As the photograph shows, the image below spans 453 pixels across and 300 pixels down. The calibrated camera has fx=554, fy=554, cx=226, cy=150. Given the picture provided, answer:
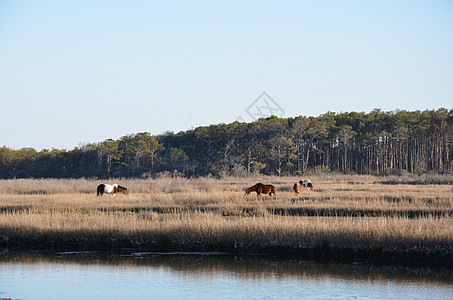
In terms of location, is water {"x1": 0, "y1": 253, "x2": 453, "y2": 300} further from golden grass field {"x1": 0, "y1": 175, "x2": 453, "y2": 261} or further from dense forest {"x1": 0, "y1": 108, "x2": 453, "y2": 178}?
dense forest {"x1": 0, "y1": 108, "x2": 453, "y2": 178}

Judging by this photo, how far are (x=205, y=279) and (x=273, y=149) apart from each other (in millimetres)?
60987

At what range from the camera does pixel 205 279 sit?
48.9 feet

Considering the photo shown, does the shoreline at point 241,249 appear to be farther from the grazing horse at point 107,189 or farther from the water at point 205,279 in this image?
the grazing horse at point 107,189

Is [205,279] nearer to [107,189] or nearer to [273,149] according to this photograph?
[107,189]

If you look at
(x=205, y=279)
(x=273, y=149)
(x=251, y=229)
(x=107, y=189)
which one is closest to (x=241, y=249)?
(x=251, y=229)

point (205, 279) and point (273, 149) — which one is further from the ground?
point (273, 149)

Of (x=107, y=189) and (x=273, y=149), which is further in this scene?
(x=273, y=149)

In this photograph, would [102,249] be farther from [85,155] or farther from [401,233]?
[85,155]

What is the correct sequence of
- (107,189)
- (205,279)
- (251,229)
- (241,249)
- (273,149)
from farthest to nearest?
(273,149), (107,189), (251,229), (241,249), (205,279)

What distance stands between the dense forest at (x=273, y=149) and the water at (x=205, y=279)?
51.5m

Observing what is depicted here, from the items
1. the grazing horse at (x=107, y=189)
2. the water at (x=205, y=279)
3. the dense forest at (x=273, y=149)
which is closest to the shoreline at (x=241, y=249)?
the water at (x=205, y=279)

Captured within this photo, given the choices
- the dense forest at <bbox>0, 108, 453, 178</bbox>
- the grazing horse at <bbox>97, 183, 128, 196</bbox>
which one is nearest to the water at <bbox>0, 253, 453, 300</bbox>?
the grazing horse at <bbox>97, 183, 128, 196</bbox>

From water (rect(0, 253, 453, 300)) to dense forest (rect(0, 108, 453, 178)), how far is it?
51.5m

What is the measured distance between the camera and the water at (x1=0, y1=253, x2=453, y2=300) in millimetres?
13312
